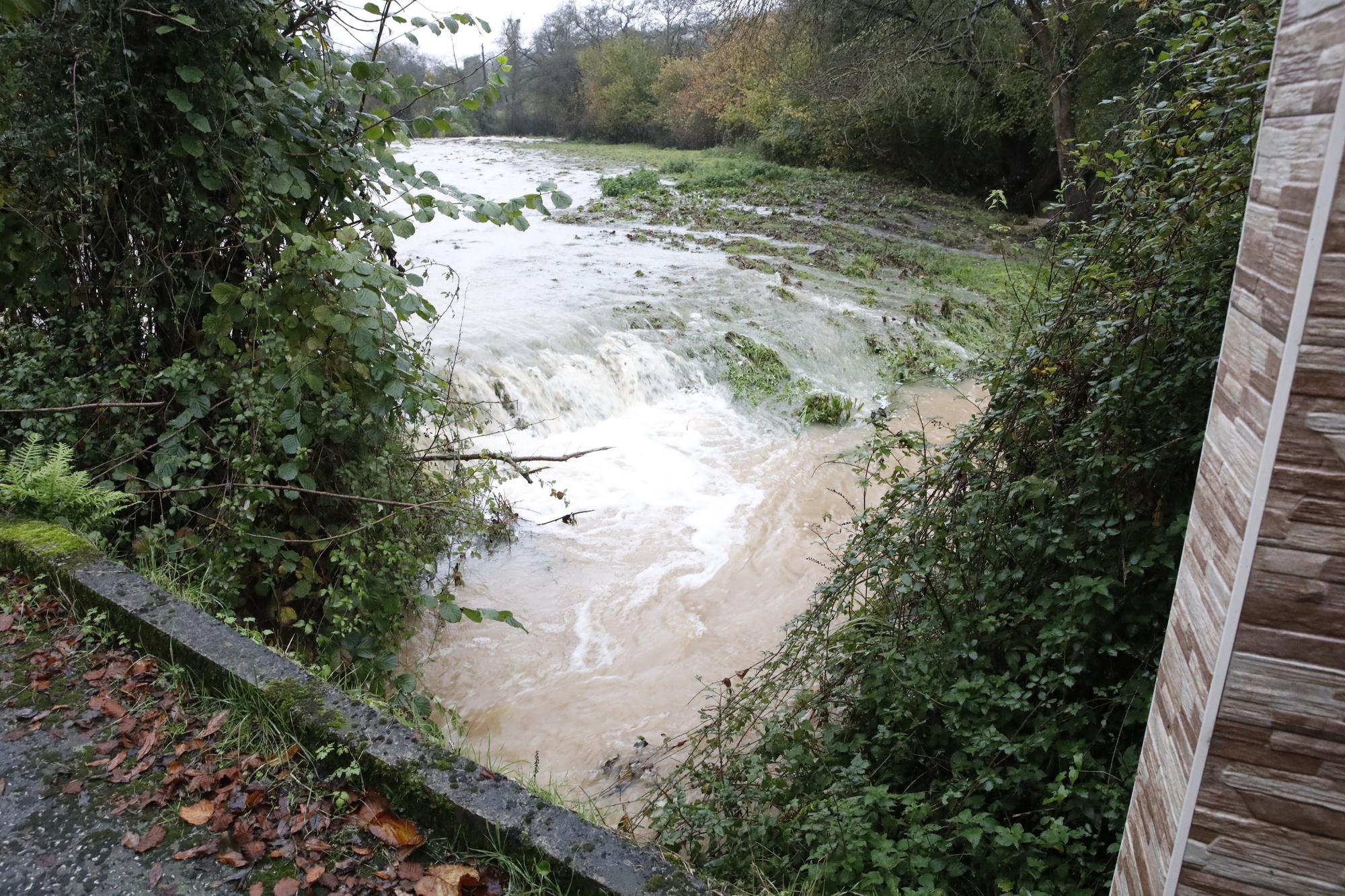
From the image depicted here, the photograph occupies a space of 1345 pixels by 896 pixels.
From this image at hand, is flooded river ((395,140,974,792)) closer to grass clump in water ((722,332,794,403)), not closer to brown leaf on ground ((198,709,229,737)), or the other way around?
grass clump in water ((722,332,794,403))

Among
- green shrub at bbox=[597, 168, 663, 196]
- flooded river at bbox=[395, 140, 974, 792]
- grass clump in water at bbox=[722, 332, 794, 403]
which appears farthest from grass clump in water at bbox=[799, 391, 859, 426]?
green shrub at bbox=[597, 168, 663, 196]

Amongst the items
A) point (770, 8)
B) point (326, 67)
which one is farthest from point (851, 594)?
point (770, 8)

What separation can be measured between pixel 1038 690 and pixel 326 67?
13.8ft

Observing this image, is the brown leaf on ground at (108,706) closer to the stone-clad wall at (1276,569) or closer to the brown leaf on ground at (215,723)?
the brown leaf on ground at (215,723)

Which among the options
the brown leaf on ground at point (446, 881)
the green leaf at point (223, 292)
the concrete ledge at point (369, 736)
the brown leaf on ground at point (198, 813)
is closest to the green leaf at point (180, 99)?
the green leaf at point (223, 292)

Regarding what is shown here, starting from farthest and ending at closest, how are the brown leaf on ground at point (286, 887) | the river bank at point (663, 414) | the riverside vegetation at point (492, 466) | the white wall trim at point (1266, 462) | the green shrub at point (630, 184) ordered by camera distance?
the green shrub at point (630, 184) → the river bank at point (663, 414) → the riverside vegetation at point (492, 466) → the brown leaf on ground at point (286, 887) → the white wall trim at point (1266, 462)

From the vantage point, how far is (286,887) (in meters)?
2.29

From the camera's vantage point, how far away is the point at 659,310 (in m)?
11.0

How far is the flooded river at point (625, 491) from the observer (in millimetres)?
4914

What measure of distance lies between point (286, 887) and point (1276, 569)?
7.87 ft

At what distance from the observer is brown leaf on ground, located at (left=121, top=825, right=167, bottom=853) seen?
237 cm

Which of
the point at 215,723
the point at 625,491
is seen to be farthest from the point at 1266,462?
the point at 625,491

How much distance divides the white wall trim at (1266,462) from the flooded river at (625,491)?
2.71m

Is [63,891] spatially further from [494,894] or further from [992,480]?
[992,480]
